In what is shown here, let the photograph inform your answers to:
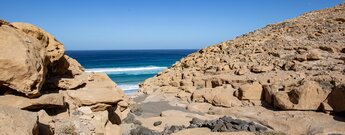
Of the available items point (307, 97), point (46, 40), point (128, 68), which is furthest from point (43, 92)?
point (128, 68)

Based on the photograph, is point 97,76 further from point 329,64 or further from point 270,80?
point 329,64

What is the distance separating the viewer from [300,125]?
11.2 meters

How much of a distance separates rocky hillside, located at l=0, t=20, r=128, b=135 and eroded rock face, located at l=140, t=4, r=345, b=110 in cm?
777

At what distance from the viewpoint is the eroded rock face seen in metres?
13.1

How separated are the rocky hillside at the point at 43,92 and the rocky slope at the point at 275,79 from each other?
700 centimetres

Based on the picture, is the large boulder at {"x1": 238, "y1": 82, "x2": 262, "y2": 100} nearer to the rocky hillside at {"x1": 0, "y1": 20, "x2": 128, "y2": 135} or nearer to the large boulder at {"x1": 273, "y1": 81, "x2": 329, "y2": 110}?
the large boulder at {"x1": 273, "y1": 81, "x2": 329, "y2": 110}

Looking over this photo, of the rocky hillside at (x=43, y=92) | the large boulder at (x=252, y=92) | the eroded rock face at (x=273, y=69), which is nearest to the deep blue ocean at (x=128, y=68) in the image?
the eroded rock face at (x=273, y=69)

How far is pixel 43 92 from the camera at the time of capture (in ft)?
25.4

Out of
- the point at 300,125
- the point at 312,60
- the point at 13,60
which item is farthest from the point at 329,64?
the point at 13,60

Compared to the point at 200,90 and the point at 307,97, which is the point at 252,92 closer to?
the point at 307,97

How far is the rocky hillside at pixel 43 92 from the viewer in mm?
5689

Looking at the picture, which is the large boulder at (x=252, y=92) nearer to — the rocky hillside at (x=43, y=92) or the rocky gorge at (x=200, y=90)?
the rocky gorge at (x=200, y=90)

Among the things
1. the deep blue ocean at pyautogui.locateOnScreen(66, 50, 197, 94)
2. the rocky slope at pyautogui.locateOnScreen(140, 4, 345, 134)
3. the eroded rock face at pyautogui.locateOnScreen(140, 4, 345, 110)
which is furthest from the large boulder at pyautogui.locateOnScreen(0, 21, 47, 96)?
the deep blue ocean at pyautogui.locateOnScreen(66, 50, 197, 94)

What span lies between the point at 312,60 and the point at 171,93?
894 centimetres
